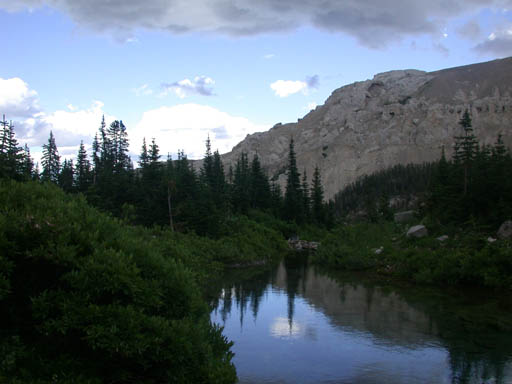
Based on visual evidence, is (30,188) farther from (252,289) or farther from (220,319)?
(252,289)

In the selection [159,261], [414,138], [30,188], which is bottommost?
[159,261]

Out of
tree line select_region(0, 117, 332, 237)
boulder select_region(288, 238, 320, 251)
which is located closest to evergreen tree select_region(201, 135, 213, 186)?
tree line select_region(0, 117, 332, 237)

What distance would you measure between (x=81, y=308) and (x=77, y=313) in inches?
5.0

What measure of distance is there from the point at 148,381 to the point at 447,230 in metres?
32.3

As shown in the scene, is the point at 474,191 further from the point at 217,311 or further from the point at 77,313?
the point at 77,313

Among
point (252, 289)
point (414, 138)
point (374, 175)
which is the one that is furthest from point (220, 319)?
point (414, 138)

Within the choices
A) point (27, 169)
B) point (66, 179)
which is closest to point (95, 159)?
point (66, 179)

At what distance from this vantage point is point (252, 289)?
107 ft

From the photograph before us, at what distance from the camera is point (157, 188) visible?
176 ft

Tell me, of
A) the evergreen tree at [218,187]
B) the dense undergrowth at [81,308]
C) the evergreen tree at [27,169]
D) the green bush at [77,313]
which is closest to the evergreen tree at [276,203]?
the evergreen tree at [218,187]

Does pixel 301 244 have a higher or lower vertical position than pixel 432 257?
lower

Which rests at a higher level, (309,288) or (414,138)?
(414,138)

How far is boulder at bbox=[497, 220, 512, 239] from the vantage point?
3318 cm

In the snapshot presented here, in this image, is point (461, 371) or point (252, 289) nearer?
point (461, 371)
